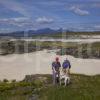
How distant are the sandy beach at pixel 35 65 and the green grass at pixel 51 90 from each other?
6.14 feet

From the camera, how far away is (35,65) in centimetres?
2158

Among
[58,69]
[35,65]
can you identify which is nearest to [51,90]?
[58,69]

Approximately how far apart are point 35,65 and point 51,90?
236 inches

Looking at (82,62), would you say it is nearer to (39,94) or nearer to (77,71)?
(77,71)

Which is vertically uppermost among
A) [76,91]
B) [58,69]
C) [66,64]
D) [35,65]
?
[66,64]

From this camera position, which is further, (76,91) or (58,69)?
(58,69)

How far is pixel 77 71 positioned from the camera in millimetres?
20453

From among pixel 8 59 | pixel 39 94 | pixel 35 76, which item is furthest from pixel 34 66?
pixel 39 94

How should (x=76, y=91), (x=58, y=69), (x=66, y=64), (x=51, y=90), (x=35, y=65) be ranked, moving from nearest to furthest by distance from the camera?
(x=76, y=91)
(x=51, y=90)
(x=66, y=64)
(x=58, y=69)
(x=35, y=65)

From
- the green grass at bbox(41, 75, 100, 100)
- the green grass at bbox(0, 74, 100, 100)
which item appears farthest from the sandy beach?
the green grass at bbox(41, 75, 100, 100)

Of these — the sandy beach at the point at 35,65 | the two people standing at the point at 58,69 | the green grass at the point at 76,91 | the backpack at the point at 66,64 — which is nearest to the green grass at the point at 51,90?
the green grass at the point at 76,91

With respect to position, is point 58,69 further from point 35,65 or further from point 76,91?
point 35,65

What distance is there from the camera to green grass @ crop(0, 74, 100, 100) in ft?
47.7

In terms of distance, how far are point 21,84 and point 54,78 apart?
58.2 inches
